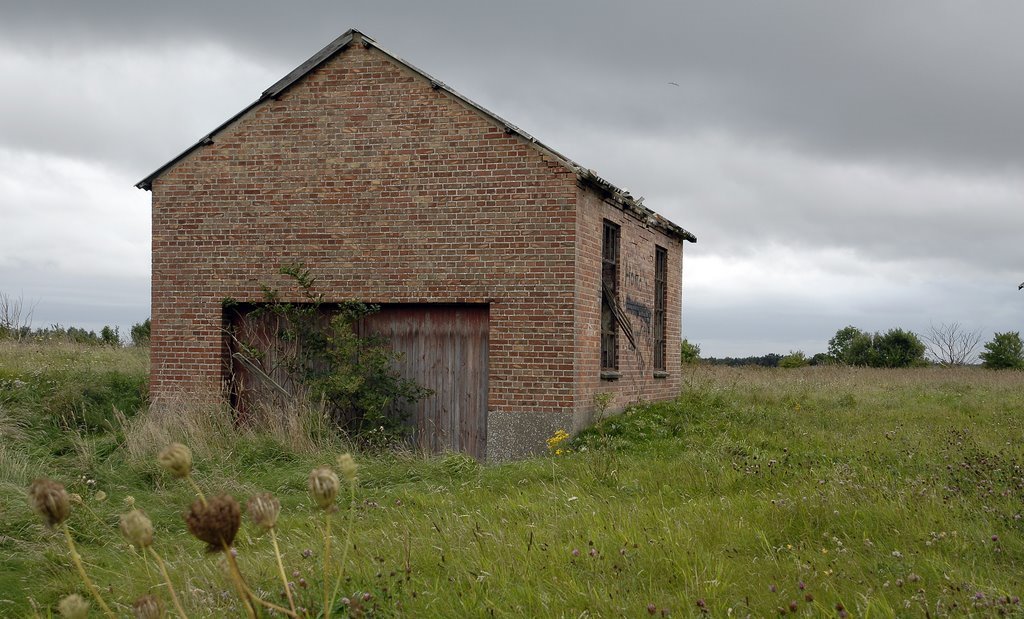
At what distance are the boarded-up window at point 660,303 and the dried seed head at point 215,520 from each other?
50.9 feet

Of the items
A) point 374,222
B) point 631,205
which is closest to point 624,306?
point 631,205

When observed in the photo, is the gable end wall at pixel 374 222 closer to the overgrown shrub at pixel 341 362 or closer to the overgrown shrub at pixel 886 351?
the overgrown shrub at pixel 341 362

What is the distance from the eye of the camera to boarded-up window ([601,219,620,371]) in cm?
1474

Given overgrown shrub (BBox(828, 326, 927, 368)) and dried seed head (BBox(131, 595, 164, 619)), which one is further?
overgrown shrub (BBox(828, 326, 927, 368))

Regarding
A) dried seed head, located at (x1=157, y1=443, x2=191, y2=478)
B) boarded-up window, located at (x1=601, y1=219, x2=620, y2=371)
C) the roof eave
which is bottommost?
dried seed head, located at (x1=157, y1=443, x2=191, y2=478)

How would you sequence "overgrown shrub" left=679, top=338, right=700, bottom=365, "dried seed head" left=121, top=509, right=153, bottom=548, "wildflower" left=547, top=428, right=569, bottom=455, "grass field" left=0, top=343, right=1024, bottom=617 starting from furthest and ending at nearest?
"overgrown shrub" left=679, top=338, right=700, bottom=365 → "wildflower" left=547, top=428, right=569, bottom=455 → "grass field" left=0, top=343, right=1024, bottom=617 → "dried seed head" left=121, top=509, right=153, bottom=548

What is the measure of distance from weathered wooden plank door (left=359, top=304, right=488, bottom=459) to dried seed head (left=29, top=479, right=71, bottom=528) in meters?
10.6

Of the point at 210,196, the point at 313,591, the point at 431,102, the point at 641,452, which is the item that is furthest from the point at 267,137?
the point at 313,591

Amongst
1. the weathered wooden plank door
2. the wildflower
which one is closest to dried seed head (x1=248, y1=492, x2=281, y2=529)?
the wildflower

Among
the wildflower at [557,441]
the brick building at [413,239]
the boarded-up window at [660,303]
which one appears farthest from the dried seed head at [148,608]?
the boarded-up window at [660,303]

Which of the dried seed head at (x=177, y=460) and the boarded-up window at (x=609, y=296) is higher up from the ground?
the boarded-up window at (x=609, y=296)

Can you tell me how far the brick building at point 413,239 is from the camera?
12953mm

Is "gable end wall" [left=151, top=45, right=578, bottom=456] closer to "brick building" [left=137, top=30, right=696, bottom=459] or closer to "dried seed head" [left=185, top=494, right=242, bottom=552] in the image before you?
"brick building" [left=137, top=30, right=696, bottom=459]

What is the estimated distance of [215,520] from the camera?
2.68 metres
